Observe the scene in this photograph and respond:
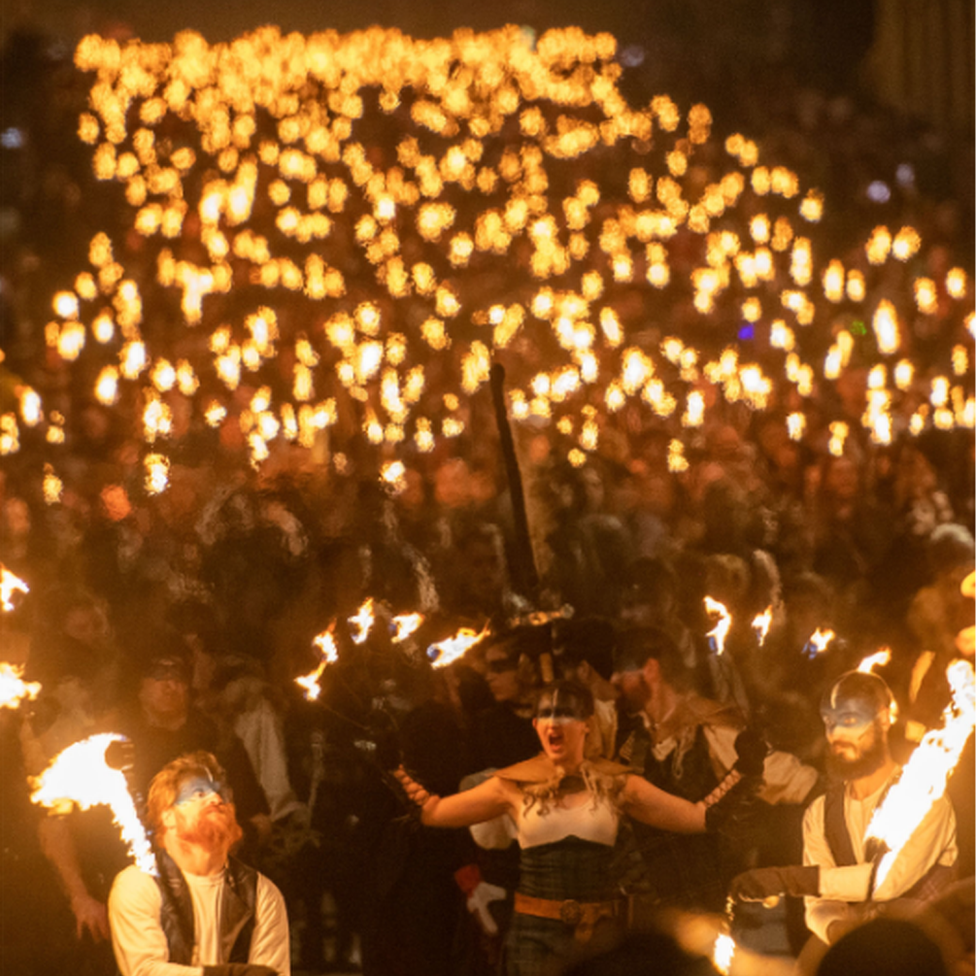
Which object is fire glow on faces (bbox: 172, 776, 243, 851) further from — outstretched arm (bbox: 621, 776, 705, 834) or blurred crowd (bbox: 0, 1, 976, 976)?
outstretched arm (bbox: 621, 776, 705, 834)

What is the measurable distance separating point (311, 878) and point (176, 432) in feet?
12.5

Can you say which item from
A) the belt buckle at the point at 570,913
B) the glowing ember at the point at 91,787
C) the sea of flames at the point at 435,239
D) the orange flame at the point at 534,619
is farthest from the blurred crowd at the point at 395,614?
the sea of flames at the point at 435,239

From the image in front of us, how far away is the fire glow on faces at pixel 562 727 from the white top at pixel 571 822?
0.47ft

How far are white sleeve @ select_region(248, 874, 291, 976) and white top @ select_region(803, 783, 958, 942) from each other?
5.65 ft

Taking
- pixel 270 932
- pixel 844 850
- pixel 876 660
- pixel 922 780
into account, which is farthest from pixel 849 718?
pixel 270 932

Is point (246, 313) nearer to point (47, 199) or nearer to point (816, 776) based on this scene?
point (47, 199)

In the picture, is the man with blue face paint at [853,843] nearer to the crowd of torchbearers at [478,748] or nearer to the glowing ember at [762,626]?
the crowd of torchbearers at [478,748]

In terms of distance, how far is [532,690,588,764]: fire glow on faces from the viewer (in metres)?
5.34

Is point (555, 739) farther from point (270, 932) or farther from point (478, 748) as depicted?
point (270, 932)

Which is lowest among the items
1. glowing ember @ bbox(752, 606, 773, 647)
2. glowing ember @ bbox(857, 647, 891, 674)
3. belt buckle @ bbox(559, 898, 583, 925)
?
belt buckle @ bbox(559, 898, 583, 925)

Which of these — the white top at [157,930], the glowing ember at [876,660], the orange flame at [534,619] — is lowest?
the white top at [157,930]

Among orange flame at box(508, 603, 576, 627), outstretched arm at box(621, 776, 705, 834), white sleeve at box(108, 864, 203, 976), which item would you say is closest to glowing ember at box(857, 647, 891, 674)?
outstretched arm at box(621, 776, 705, 834)

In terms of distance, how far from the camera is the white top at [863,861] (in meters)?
5.03

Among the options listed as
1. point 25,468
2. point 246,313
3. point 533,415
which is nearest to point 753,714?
point 25,468
